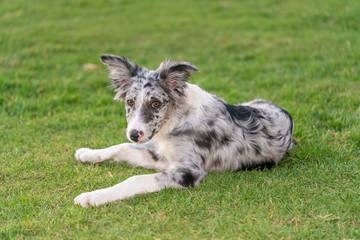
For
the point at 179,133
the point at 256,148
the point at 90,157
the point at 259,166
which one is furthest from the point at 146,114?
the point at 259,166

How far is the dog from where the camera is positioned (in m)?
5.33

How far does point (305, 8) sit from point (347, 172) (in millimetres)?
9308

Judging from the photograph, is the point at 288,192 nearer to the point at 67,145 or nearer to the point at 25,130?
the point at 67,145

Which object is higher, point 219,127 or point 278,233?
point 219,127

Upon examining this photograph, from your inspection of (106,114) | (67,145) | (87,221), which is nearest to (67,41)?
(106,114)

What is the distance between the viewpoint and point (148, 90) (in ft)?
18.1

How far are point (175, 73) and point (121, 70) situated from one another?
76 centimetres

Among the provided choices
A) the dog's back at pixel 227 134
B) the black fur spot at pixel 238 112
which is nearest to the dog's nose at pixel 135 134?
the dog's back at pixel 227 134

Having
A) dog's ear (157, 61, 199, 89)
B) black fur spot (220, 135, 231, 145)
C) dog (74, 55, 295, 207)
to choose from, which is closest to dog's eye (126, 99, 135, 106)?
dog (74, 55, 295, 207)

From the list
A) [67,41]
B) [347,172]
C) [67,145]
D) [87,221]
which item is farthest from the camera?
[67,41]

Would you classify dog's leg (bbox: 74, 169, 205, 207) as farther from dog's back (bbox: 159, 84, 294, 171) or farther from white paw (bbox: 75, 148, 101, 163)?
white paw (bbox: 75, 148, 101, 163)

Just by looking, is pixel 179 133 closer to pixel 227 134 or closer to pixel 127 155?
pixel 227 134

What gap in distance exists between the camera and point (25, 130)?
759cm

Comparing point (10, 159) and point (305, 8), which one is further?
point (305, 8)
